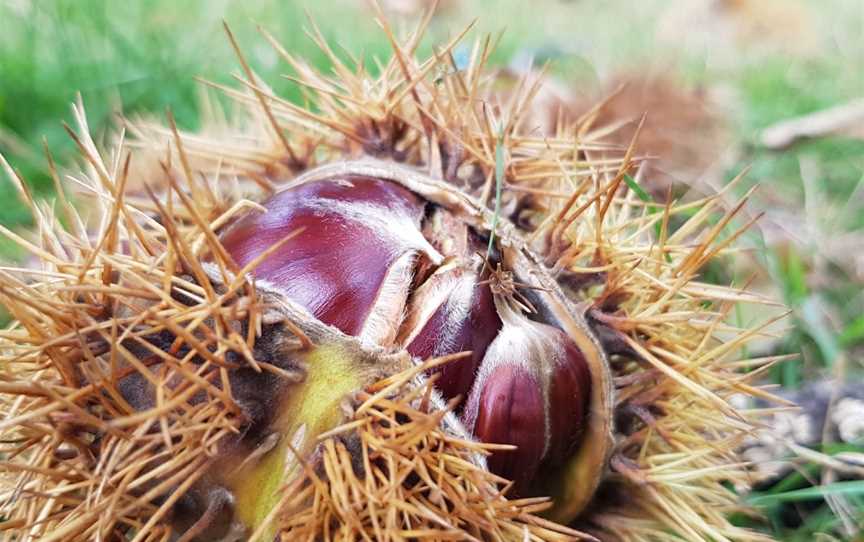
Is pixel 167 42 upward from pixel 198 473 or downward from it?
upward

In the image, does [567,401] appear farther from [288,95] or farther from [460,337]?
[288,95]

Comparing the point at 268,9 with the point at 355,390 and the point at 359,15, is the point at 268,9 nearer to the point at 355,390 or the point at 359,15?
the point at 359,15

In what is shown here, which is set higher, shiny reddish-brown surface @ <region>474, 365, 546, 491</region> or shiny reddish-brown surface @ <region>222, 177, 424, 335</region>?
shiny reddish-brown surface @ <region>222, 177, 424, 335</region>

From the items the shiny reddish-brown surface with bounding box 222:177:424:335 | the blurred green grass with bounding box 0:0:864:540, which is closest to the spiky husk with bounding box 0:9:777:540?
the shiny reddish-brown surface with bounding box 222:177:424:335

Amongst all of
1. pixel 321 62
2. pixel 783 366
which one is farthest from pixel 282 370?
pixel 321 62

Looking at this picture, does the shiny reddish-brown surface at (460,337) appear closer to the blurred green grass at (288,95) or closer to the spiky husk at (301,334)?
the spiky husk at (301,334)

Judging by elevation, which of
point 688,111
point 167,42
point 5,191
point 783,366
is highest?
point 167,42

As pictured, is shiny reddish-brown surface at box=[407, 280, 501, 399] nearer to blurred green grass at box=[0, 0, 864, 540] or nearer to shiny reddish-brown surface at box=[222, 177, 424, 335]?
shiny reddish-brown surface at box=[222, 177, 424, 335]
